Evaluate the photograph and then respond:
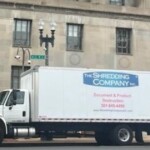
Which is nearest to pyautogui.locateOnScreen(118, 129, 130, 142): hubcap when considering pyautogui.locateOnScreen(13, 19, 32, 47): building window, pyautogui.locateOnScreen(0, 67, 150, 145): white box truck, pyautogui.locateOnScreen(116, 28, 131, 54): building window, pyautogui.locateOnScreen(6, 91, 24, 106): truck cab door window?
pyautogui.locateOnScreen(0, 67, 150, 145): white box truck

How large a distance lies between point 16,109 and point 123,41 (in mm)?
25271

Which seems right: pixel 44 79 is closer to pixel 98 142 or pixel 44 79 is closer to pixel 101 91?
pixel 101 91

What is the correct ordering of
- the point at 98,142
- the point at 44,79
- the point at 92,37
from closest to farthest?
1. the point at 44,79
2. the point at 98,142
3. the point at 92,37

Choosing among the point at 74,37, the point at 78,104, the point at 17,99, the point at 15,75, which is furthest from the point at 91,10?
the point at 17,99

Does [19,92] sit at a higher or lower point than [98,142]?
higher

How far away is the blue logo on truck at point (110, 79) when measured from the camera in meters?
25.8

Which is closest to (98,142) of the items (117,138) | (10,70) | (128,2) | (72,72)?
(117,138)

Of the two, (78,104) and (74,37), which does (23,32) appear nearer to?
(74,37)

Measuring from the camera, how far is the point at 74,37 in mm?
47000

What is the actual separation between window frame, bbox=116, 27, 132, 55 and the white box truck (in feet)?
70.8

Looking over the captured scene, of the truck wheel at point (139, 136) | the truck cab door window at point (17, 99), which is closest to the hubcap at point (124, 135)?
the truck wheel at point (139, 136)

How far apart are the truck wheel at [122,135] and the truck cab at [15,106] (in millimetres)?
4229

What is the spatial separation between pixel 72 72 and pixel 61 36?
20649 millimetres

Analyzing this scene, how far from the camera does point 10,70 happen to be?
1736 inches
